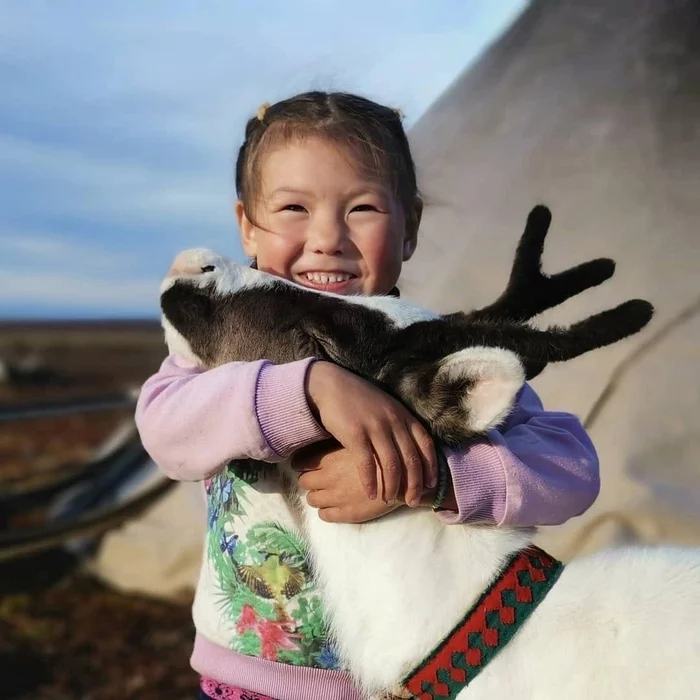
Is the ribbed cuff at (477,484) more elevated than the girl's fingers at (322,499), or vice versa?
→ the ribbed cuff at (477,484)

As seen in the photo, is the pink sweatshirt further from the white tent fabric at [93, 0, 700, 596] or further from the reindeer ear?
the white tent fabric at [93, 0, 700, 596]

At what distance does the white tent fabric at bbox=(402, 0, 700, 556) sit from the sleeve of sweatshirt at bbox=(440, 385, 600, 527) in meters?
1.57

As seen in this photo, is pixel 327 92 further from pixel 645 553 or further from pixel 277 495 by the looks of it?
pixel 645 553

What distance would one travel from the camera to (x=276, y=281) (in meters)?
1.02

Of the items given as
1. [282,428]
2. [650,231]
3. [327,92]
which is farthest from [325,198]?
[650,231]

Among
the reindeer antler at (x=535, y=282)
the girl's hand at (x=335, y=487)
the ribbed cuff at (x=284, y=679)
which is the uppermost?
the reindeer antler at (x=535, y=282)

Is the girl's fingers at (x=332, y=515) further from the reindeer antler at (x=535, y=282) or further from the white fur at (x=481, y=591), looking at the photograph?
the reindeer antler at (x=535, y=282)

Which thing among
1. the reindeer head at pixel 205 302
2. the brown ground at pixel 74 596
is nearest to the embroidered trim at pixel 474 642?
the reindeer head at pixel 205 302

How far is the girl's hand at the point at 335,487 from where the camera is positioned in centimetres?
91

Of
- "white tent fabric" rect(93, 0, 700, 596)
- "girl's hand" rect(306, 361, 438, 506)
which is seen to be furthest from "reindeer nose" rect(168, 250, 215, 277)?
"white tent fabric" rect(93, 0, 700, 596)

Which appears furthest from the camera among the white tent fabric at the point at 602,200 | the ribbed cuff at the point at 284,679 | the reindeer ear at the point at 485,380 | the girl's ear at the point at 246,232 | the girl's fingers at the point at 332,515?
the white tent fabric at the point at 602,200

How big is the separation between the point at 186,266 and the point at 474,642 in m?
0.59

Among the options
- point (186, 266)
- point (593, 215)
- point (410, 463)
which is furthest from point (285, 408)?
point (593, 215)

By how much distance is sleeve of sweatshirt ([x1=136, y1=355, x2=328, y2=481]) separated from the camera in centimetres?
90
